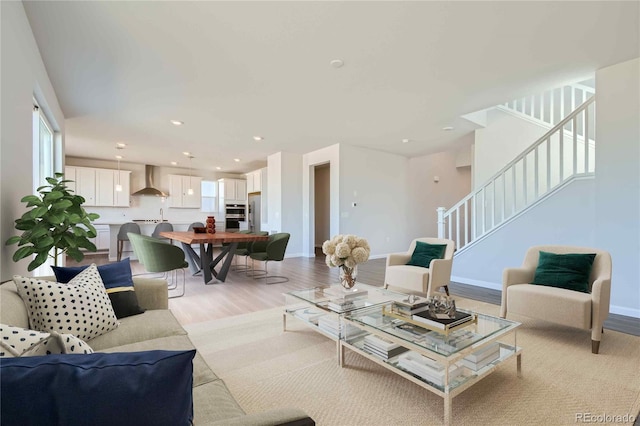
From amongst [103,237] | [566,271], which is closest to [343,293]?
[566,271]

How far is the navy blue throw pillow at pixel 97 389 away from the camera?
1.96 feet

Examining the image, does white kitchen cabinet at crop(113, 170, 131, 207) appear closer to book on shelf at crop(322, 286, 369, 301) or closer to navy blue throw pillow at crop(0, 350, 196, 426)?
book on shelf at crop(322, 286, 369, 301)

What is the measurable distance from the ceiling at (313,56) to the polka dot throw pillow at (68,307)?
6.79 feet

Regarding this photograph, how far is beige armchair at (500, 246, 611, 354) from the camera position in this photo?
2293mm

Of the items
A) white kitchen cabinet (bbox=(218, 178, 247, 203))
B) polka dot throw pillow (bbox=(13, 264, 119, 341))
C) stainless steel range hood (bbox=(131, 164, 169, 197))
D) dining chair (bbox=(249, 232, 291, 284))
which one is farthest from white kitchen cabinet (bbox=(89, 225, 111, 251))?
polka dot throw pillow (bbox=(13, 264, 119, 341))

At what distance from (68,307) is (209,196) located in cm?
888

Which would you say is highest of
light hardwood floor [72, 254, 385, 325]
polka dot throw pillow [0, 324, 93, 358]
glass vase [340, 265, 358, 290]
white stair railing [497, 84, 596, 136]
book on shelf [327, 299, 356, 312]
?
white stair railing [497, 84, 596, 136]

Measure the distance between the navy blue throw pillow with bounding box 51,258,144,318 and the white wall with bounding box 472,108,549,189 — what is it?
17.4 feet

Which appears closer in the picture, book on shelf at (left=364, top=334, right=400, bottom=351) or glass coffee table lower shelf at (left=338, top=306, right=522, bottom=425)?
glass coffee table lower shelf at (left=338, top=306, right=522, bottom=425)

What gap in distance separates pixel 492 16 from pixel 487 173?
3460mm

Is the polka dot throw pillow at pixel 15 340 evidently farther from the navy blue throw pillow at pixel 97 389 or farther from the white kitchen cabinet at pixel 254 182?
the white kitchen cabinet at pixel 254 182

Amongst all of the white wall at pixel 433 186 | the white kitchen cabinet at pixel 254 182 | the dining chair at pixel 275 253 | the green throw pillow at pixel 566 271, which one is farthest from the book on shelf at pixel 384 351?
the white kitchen cabinet at pixel 254 182

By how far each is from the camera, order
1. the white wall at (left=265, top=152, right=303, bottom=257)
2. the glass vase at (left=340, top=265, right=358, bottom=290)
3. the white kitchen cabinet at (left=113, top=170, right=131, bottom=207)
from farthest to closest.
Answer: the white kitchen cabinet at (left=113, top=170, right=131, bottom=207)
the white wall at (left=265, top=152, right=303, bottom=257)
the glass vase at (left=340, top=265, right=358, bottom=290)

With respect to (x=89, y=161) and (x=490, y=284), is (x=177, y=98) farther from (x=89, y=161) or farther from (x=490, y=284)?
(x=89, y=161)
